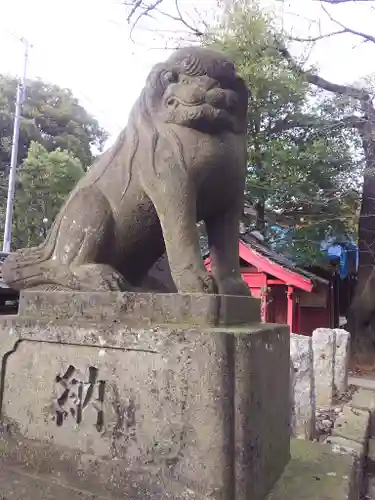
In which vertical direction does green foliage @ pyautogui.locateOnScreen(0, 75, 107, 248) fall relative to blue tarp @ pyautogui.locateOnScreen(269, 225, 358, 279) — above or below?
above

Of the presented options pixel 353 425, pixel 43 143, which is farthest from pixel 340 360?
pixel 43 143

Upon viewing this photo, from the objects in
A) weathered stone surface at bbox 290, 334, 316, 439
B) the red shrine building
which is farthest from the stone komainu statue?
the red shrine building

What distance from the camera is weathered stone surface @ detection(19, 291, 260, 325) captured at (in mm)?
1522

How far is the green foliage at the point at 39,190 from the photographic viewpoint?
14.0 m

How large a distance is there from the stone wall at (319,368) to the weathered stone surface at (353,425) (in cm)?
26

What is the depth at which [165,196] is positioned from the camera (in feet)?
5.49

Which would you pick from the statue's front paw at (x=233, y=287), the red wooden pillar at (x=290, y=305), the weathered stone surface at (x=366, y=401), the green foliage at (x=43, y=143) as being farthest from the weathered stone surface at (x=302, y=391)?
the green foliage at (x=43, y=143)

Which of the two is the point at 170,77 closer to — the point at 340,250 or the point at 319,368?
the point at 319,368

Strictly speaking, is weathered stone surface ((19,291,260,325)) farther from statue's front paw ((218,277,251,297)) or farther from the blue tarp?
the blue tarp

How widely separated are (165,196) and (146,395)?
2.31 ft

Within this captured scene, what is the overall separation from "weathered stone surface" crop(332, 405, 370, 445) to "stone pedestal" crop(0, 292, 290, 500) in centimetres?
227

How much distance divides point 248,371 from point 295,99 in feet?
27.2

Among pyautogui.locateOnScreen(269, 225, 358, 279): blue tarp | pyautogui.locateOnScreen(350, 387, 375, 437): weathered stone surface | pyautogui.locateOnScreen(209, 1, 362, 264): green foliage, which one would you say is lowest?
pyautogui.locateOnScreen(350, 387, 375, 437): weathered stone surface

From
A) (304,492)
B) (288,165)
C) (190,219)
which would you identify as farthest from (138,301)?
(288,165)
